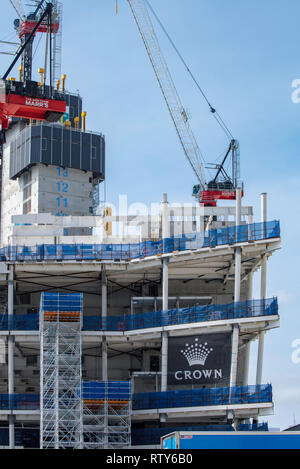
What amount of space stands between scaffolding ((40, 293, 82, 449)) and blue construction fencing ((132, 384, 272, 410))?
750 centimetres

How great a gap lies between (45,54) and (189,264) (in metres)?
39.9

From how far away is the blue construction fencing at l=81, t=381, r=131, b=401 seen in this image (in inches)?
3312

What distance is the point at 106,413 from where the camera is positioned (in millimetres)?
83375

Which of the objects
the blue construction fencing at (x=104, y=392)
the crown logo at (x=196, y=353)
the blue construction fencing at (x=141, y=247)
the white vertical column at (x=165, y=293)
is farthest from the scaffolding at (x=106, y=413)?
the blue construction fencing at (x=141, y=247)

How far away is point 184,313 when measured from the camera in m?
89.9

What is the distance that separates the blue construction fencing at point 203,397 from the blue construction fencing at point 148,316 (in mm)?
7060

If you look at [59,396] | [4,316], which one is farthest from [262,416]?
[4,316]

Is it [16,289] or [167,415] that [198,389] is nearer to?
[167,415]

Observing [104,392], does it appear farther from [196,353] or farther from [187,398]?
[196,353]

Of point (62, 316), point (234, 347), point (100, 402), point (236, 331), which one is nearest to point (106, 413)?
point (100, 402)

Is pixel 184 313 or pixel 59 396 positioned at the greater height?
pixel 184 313

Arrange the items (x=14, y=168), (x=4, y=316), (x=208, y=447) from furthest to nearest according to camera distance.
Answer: (x=14, y=168) → (x=4, y=316) → (x=208, y=447)

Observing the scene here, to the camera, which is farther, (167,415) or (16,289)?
(16,289)

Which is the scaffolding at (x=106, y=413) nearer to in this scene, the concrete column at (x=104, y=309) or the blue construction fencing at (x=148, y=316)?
the concrete column at (x=104, y=309)
